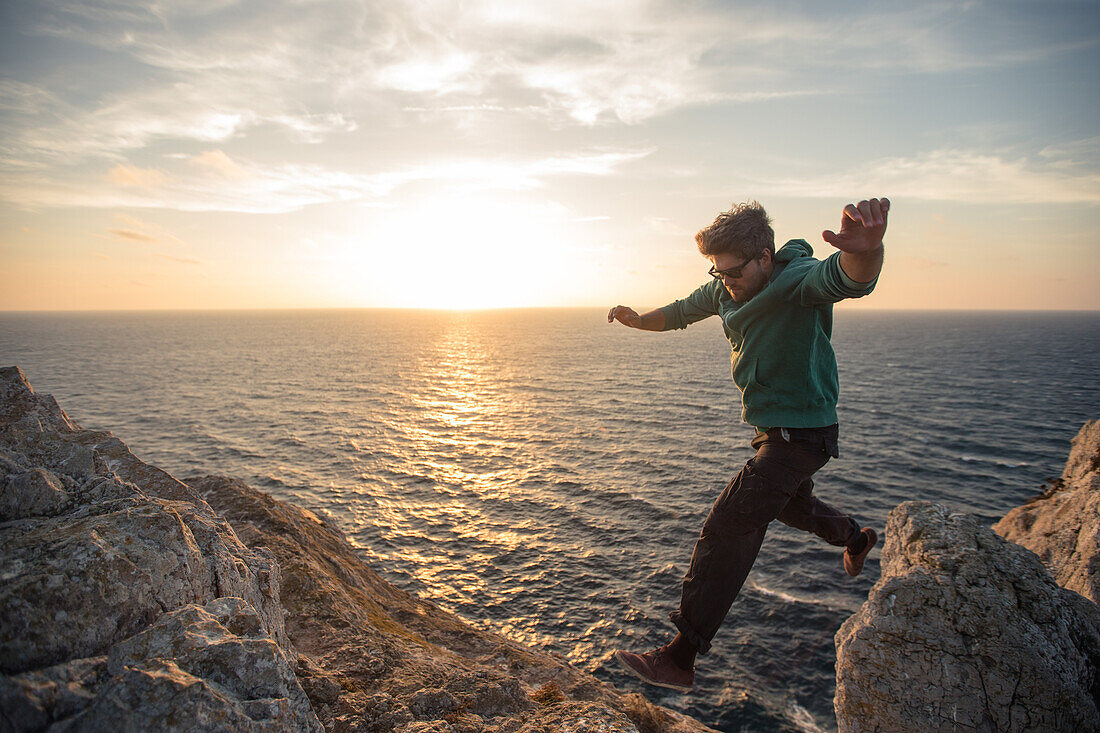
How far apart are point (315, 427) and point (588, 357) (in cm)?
5923

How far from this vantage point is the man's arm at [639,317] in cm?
586

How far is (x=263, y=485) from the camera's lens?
3020 cm

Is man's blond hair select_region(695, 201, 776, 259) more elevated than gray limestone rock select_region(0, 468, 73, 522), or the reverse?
man's blond hair select_region(695, 201, 776, 259)

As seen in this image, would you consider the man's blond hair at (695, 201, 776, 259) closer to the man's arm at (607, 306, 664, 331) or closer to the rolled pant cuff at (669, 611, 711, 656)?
the man's arm at (607, 306, 664, 331)

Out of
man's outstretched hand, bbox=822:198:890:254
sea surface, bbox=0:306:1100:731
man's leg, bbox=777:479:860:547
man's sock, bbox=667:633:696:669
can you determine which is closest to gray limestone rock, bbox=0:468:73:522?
man's sock, bbox=667:633:696:669

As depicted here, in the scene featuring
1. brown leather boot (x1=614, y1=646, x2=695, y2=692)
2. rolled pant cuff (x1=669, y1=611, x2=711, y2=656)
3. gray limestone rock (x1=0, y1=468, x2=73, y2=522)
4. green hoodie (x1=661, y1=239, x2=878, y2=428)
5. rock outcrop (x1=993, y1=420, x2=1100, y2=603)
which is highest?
green hoodie (x1=661, y1=239, x2=878, y2=428)

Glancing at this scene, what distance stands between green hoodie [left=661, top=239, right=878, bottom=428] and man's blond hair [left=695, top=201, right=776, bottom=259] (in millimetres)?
288

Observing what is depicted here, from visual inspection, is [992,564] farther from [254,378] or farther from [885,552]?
[254,378]

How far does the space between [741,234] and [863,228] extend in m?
1.18

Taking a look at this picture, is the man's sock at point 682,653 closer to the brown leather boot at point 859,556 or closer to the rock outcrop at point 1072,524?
the brown leather boot at point 859,556

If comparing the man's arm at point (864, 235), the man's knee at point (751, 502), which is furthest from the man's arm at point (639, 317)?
the man's arm at point (864, 235)

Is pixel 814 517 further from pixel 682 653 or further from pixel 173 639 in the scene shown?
pixel 173 639

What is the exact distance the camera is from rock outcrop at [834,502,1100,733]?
5672 mm

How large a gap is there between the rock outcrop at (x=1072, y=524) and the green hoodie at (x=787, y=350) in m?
8.17
